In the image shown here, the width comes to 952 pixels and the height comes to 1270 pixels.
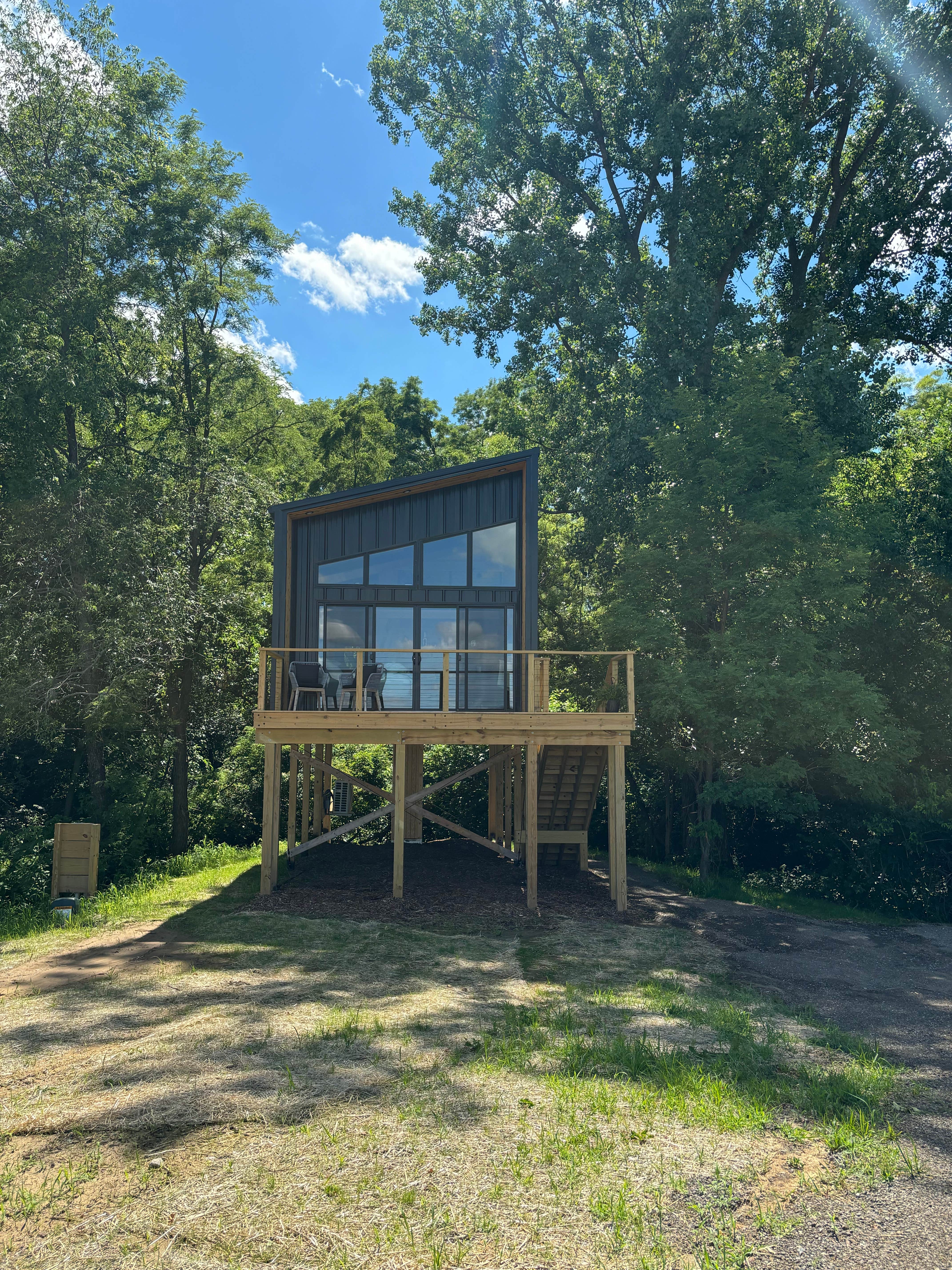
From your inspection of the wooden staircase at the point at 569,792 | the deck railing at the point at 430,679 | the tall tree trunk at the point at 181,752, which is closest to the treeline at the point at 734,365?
the wooden staircase at the point at 569,792

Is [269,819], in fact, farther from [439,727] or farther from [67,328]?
[67,328]

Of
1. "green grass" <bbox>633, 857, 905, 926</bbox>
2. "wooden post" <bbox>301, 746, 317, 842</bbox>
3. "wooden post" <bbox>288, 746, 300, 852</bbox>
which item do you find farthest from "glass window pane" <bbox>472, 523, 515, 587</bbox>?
"green grass" <bbox>633, 857, 905, 926</bbox>

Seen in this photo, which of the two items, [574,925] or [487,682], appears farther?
[487,682]

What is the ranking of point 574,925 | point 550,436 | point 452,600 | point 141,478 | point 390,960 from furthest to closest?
point 550,436
point 141,478
point 452,600
point 574,925
point 390,960

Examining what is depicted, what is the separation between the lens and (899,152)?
21031 millimetres

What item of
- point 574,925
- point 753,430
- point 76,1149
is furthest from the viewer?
point 753,430

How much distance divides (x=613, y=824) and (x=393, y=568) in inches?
223

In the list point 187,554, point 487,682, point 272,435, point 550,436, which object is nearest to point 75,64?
point 272,435

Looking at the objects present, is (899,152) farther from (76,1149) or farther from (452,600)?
(76,1149)

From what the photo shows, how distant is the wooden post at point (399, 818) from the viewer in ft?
42.4

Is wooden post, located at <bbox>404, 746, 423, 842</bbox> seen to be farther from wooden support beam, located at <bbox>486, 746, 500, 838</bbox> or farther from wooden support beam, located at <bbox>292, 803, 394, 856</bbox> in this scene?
wooden support beam, located at <bbox>292, 803, 394, 856</bbox>

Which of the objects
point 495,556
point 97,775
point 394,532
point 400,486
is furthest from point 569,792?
point 97,775

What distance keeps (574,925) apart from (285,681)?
6.33 meters

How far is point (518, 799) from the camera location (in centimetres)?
1653
